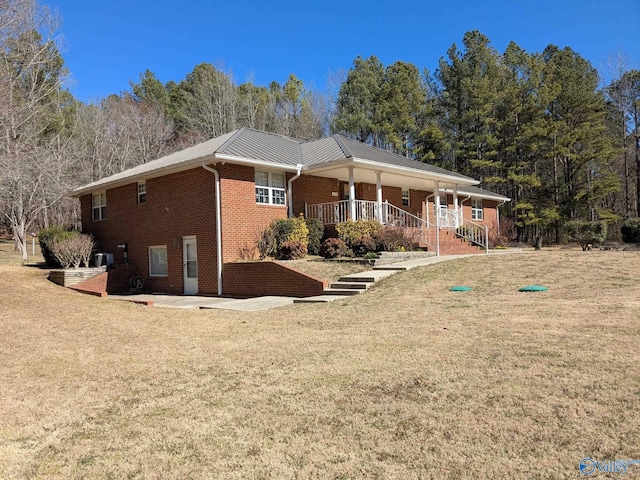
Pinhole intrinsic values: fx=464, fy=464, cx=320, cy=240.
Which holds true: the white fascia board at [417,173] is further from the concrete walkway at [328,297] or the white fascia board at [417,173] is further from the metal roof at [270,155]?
the concrete walkway at [328,297]

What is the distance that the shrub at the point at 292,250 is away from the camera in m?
14.8

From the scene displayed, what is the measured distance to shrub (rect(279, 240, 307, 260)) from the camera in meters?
14.8

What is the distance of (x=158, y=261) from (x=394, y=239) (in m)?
8.93

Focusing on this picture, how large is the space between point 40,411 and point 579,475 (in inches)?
166

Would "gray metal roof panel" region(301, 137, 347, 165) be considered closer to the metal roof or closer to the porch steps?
the metal roof

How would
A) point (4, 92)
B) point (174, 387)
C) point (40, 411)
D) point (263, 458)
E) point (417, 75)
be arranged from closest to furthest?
point (263, 458) < point (40, 411) < point (174, 387) < point (4, 92) < point (417, 75)

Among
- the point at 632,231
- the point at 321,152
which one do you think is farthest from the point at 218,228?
the point at 632,231

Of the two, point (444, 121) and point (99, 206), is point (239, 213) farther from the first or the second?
point (444, 121)

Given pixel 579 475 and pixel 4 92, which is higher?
pixel 4 92

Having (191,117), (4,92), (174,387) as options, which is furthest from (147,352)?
(191,117)

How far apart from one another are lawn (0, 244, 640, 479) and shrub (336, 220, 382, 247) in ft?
23.6

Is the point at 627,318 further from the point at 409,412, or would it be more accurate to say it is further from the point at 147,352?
the point at 147,352

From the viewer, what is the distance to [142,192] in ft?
59.5

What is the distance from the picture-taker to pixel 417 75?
38.6m
